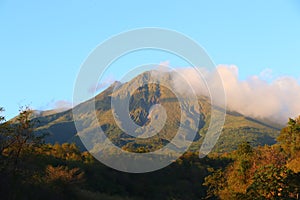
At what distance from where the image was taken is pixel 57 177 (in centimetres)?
4088

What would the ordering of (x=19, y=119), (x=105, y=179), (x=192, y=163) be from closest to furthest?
1. (x=19, y=119)
2. (x=105, y=179)
3. (x=192, y=163)

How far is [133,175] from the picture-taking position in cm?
6712

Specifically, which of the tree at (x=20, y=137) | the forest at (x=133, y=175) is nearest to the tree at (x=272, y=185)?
the forest at (x=133, y=175)

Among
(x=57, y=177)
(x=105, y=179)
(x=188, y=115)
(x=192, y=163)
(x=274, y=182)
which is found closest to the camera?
(x=274, y=182)

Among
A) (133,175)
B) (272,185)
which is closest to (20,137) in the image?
(272,185)

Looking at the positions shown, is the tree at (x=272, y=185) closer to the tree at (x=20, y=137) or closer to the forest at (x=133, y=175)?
the forest at (x=133, y=175)

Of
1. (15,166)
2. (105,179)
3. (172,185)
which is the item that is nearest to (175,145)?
(172,185)

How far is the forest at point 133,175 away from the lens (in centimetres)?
3134

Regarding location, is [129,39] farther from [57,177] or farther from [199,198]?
[199,198]

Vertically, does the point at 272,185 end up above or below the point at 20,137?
below

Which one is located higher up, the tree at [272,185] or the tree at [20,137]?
the tree at [20,137]

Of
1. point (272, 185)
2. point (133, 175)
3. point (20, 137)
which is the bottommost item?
point (133, 175)

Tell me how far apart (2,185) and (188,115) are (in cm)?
15078

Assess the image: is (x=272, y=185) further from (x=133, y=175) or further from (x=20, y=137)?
(x=133, y=175)
